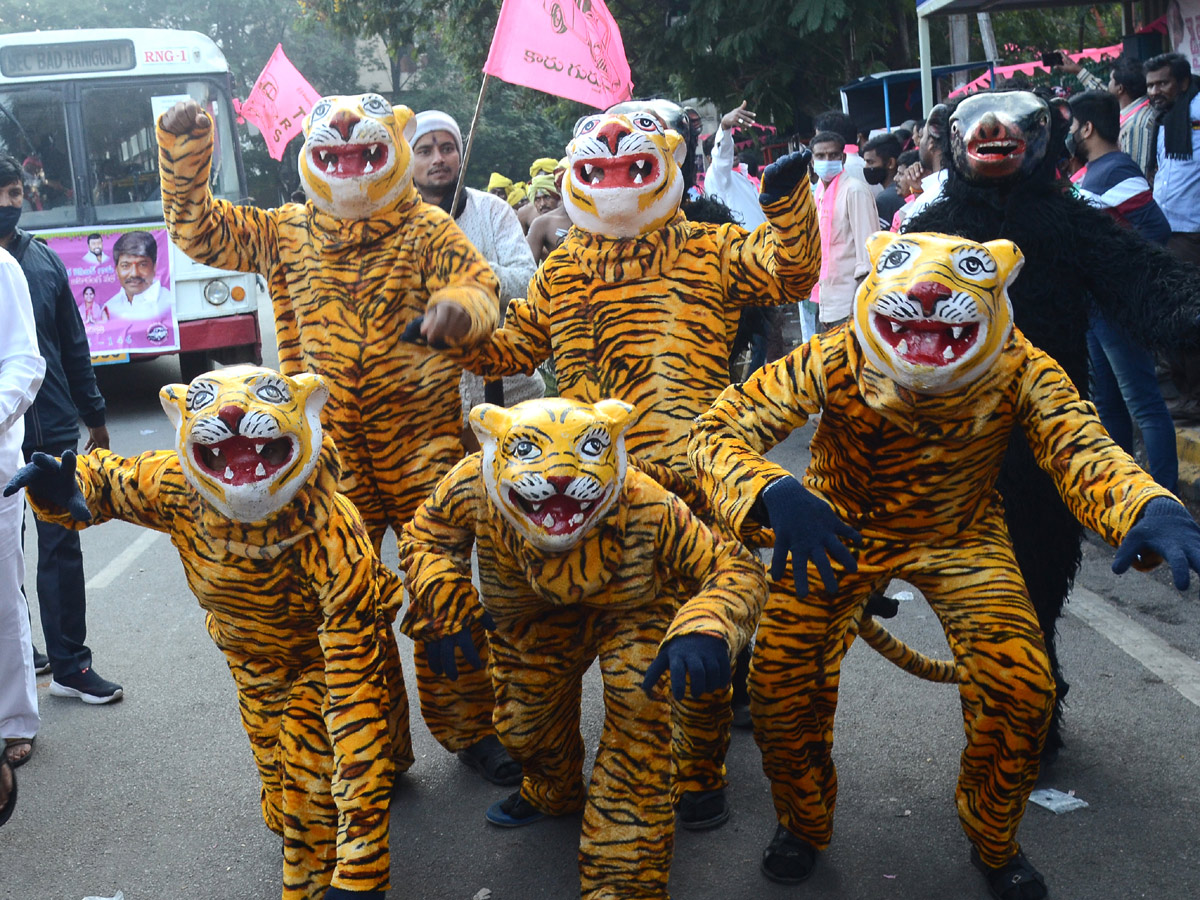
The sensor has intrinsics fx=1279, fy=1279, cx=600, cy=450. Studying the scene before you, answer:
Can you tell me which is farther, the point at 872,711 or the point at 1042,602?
the point at 872,711

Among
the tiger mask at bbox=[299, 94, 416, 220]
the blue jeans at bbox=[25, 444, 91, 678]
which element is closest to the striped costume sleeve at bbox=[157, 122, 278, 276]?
the tiger mask at bbox=[299, 94, 416, 220]

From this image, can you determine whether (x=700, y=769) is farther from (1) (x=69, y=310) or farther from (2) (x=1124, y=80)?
(2) (x=1124, y=80)

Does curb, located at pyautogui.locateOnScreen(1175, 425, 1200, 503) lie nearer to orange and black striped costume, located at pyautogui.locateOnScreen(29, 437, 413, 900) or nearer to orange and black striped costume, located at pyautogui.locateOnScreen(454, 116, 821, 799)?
orange and black striped costume, located at pyautogui.locateOnScreen(454, 116, 821, 799)

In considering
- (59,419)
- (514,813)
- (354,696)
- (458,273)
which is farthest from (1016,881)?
(59,419)

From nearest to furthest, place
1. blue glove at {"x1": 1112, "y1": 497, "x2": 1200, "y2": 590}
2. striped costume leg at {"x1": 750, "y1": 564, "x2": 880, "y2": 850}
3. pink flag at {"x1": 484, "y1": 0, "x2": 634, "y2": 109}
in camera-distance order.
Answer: blue glove at {"x1": 1112, "y1": 497, "x2": 1200, "y2": 590} → striped costume leg at {"x1": 750, "y1": 564, "x2": 880, "y2": 850} → pink flag at {"x1": 484, "y1": 0, "x2": 634, "y2": 109}

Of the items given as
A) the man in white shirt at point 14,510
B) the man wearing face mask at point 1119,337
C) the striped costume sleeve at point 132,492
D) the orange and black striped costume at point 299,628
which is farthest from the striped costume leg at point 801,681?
the man wearing face mask at point 1119,337

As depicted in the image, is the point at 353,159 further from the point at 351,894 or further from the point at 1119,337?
the point at 1119,337

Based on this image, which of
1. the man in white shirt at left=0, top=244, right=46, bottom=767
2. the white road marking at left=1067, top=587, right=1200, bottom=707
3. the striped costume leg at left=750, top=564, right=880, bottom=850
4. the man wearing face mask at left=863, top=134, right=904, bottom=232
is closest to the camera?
the striped costume leg at left=750, top=564, right=880, bottom=850

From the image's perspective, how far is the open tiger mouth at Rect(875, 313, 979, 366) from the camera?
2912mm

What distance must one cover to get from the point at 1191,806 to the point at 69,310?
170 inches

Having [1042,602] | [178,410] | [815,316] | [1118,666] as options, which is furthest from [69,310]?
[815,316]

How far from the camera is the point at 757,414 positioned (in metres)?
3.13

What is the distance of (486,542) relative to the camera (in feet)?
11.0

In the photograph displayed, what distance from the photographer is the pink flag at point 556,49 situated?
593 centimetres
